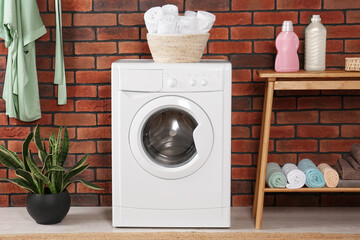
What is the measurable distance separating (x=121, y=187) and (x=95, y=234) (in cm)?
27

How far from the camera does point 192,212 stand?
2.95 meters

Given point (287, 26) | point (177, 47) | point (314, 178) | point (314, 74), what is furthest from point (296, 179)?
point (177, 47)

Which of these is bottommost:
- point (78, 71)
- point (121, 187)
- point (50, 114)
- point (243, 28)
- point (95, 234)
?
point (95, 234)

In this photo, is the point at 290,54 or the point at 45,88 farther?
the point at 45,88

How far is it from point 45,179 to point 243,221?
109 cm

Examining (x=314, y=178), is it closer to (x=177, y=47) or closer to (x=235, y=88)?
(x=235, y=88)

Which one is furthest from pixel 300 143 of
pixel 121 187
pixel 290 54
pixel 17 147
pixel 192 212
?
pixel 17 147

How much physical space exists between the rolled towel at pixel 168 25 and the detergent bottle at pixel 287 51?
0.57 metres

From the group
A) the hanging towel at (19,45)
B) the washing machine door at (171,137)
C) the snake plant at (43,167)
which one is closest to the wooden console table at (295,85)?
the washing machine door at (171,137)

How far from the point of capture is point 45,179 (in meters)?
2.98

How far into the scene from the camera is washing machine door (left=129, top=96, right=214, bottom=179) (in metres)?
2.85

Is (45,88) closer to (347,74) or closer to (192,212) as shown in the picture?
(192,212)

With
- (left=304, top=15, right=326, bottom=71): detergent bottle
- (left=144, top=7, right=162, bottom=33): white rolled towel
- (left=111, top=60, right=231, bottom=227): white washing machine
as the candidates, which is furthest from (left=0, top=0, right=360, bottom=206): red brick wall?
(left=111, top=60, right=231, bottom=227): white washing machine

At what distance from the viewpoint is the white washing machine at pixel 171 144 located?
2.85 m
